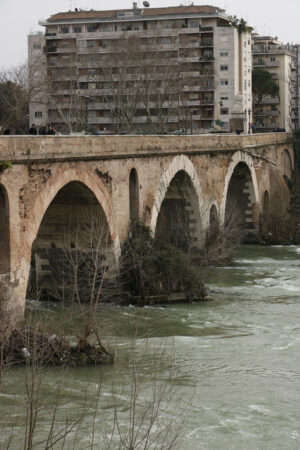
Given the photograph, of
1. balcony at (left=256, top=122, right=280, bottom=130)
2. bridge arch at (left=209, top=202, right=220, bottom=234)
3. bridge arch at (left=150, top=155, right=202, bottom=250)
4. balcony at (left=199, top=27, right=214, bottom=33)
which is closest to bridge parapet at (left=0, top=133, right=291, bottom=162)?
bridge arch at (left=150, top=155, right=202, bottom=250)

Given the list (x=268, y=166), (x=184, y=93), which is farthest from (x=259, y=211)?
(x=184, y=93)

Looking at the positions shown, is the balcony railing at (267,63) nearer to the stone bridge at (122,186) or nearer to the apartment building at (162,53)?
the apartment building at (162,53)

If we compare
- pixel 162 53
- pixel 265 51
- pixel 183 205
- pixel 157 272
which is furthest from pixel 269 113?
pixel 157 272

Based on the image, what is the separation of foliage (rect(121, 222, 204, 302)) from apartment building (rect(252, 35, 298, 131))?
49.0 m

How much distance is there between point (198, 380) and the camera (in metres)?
16.1

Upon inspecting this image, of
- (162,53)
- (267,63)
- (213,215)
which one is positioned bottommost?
(213,215)

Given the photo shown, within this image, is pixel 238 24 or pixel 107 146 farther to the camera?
pixel 238 24

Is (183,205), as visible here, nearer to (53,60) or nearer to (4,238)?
(4,238)

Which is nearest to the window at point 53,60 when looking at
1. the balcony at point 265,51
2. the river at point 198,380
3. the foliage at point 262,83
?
the foliage at point 262,83

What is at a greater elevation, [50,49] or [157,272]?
[50,49]

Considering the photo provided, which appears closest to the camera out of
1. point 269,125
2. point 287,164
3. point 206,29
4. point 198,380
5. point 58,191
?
point 198,380

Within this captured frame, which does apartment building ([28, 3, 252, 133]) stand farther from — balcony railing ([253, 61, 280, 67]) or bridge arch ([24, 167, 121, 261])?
bridge arch ([24, 167, 121, 261])

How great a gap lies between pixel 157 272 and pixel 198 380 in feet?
22.9

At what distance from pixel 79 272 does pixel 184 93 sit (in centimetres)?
3709
